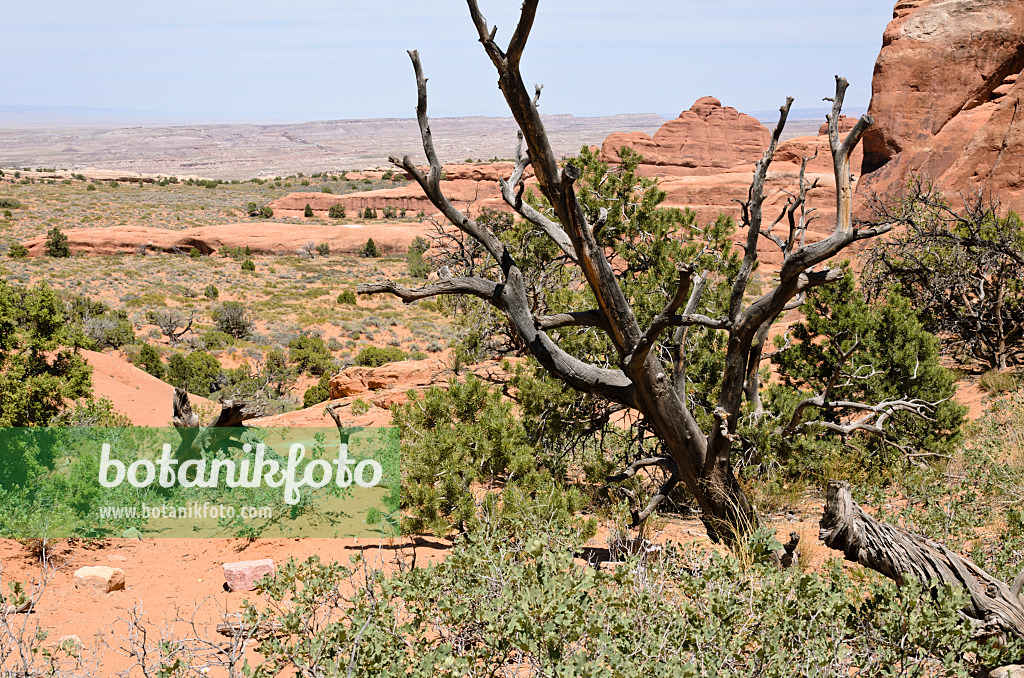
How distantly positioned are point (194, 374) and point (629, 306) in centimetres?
1375

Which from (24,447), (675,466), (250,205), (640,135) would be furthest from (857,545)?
(640,135)

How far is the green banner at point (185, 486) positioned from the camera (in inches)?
216

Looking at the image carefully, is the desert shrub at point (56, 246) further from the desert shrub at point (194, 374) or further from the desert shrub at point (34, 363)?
the desert shrub at point (34, 363)

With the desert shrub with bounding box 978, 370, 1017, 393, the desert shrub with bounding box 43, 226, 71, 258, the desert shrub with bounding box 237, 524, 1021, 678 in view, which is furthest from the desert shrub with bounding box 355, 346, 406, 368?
the desert shrub with bounding box 43, 226, 71, 258

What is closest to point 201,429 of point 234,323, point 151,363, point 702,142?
point 151,363

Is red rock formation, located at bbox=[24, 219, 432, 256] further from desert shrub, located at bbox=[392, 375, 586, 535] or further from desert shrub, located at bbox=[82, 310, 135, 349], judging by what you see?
desert shrub, located at bbox=[392, 375, 586, 535]

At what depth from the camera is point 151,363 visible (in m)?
15.5

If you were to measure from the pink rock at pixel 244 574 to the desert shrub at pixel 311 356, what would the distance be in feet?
41.3

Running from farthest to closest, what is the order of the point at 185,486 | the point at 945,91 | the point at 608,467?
the point at 945,91
the point at 185,486
the point at 608,467

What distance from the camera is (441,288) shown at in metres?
3.80

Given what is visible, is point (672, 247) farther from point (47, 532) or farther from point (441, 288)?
point (47, 532)

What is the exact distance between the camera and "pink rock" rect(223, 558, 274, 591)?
15.2 feet

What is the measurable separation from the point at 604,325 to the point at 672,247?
3622 mm

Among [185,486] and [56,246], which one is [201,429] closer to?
[185,486]
